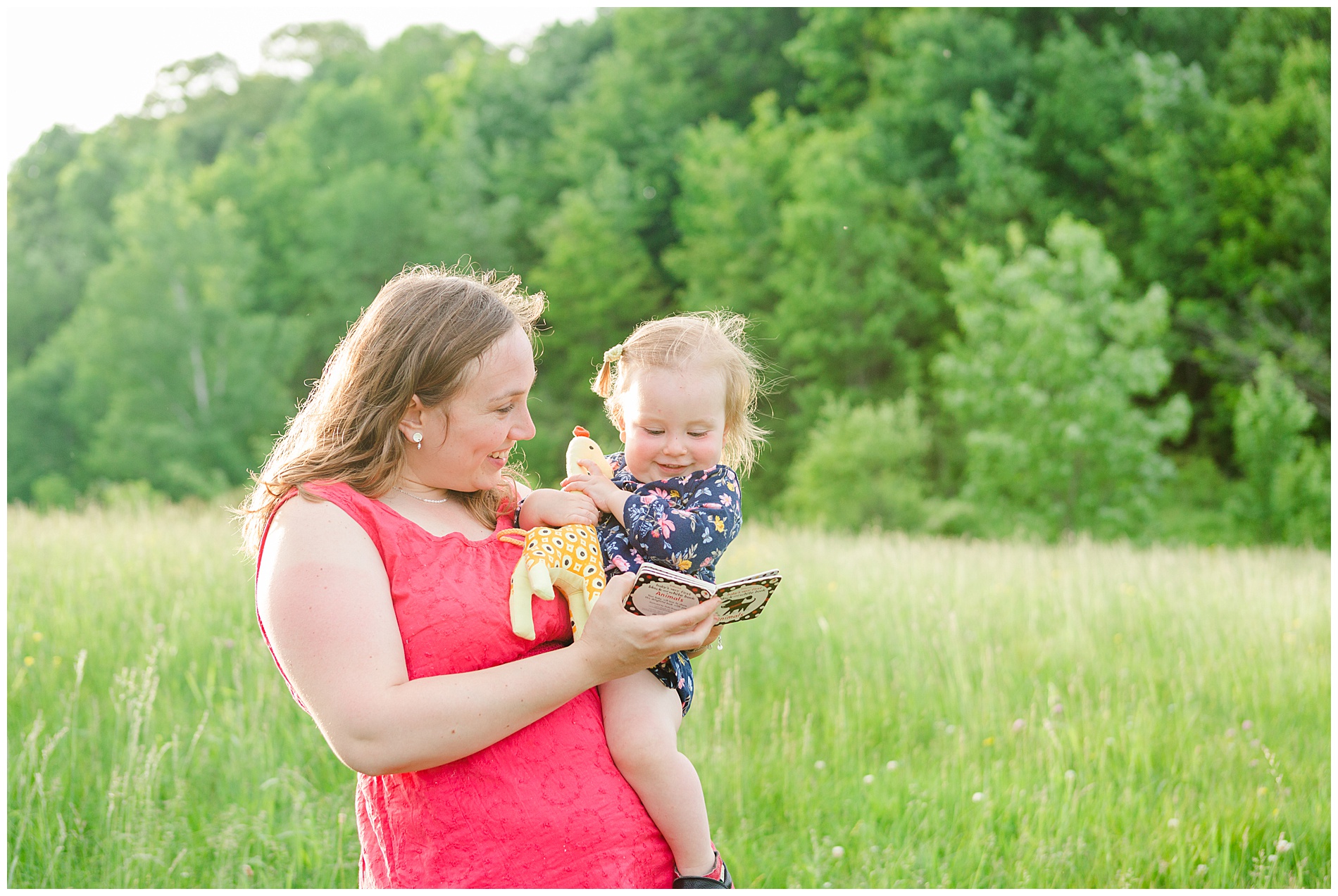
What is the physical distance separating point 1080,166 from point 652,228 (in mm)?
11486

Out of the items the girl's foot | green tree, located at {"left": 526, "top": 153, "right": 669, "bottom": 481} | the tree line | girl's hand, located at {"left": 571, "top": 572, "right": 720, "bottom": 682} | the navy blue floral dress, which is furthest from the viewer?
green tree, located at {"left": 526, "top": 153, "right": 669, "bottom": 481}

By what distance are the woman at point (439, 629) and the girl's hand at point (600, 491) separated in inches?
11.5

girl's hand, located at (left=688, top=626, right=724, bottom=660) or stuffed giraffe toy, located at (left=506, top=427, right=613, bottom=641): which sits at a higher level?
stuffed giraffe toy, located at (left=506, top=427, right=613, bottom=641)

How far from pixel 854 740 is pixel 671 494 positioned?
239 centimetres

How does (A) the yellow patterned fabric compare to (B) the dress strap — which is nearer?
(A) the yellow patterned fabric

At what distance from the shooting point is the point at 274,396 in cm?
2717

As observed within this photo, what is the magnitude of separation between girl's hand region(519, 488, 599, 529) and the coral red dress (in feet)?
0.61

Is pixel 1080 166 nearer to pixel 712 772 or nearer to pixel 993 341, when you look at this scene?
pixel 993 341

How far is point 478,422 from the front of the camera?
2029 mm

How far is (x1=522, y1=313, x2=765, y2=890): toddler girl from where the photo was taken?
2.13 metres

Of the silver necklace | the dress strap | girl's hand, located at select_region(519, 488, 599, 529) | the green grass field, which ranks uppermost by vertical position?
the silver necklace

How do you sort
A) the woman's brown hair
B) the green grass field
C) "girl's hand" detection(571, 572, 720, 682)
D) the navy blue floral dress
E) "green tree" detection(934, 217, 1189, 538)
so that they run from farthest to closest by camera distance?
1. "green tree" detection(934, 217, 1189, 538)
2. the green grass field
3. the navy blue floral dress
4. the woman's brown hair
5. "girl's hand" detection(571, 572, 720, 682)

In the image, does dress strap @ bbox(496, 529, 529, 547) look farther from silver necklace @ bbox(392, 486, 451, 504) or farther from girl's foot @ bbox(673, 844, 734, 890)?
girl's foot @ bbox(673, 844, 734, 890)

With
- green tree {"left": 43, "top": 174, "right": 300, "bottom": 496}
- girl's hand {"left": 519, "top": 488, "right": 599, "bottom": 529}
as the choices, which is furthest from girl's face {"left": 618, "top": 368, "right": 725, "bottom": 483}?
green tree {"left": 43, "top": 174, "right": 300, "bottom": 496}
